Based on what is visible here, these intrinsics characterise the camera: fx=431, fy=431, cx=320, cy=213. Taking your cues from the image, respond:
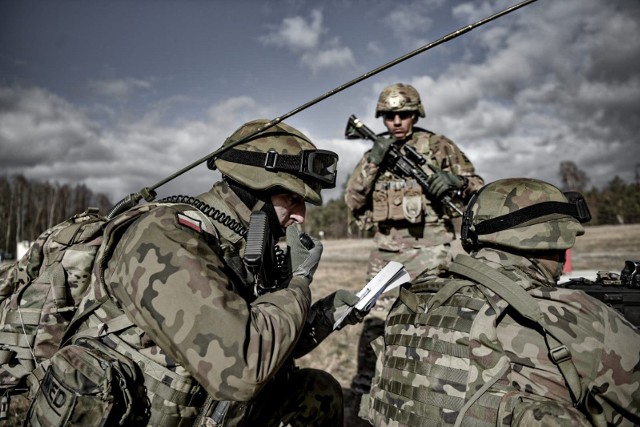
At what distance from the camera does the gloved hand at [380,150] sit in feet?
16.5

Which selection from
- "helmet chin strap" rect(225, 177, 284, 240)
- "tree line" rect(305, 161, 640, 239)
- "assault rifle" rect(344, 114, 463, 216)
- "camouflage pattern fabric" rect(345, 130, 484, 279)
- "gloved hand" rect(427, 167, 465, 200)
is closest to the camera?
"helmet chin strap" rect(225, 177, 284, 240)

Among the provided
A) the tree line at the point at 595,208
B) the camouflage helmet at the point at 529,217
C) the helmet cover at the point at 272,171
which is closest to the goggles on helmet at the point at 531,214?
the camouflage helmet at the point at 529,217

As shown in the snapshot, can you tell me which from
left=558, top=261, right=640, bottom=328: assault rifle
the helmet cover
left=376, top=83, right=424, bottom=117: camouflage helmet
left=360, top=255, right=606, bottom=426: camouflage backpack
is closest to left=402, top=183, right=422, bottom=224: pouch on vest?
left=376, top=83, right=424, bottom=117: camouflage helmet

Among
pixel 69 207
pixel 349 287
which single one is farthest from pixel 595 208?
pixel 69 207

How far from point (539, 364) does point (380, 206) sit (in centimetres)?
333

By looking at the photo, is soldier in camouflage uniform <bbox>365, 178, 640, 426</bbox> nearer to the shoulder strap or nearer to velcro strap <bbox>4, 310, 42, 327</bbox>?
the shoulder strap

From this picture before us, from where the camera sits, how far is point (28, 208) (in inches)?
2509

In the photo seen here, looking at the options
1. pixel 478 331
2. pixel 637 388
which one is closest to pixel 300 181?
pixel 478 331

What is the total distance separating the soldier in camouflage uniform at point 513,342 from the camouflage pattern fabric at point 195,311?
720mm

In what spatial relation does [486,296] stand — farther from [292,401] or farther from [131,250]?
[131,250]

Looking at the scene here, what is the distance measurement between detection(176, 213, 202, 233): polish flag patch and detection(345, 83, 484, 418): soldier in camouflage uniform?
312cm

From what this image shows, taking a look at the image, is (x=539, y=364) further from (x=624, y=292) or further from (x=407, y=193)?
(x=407, y=193)

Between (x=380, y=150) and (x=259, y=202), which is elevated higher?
(x=380, y=150)

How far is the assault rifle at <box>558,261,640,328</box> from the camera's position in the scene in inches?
105
